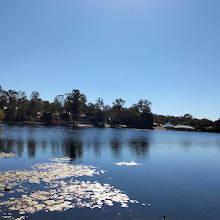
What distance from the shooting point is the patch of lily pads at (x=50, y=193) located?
15273 millimetres

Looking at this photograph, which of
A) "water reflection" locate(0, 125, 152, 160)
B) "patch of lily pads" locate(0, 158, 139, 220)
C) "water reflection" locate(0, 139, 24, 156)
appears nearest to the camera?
"patch of lily pads" locate(0, 158, 139, 220)

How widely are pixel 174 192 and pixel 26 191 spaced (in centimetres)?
1459

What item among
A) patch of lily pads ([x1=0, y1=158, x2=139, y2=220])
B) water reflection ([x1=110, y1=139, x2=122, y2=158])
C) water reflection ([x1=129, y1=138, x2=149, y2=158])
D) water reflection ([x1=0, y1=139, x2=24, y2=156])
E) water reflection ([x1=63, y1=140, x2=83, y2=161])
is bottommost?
water reflection ([x1=129, y1=138, x2=149, y2=158])

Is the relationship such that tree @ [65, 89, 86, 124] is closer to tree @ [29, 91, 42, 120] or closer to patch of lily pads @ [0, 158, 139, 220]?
tree @ [29, 91, 42, 120]

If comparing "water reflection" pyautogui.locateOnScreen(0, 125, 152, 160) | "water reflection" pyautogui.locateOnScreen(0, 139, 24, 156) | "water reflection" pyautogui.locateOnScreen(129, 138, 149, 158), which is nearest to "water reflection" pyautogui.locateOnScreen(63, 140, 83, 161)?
"water reflection" pyautogui.locateOnScreen(0, 125, 152, 160)

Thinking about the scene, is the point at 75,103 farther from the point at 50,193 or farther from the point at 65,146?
the point at 50,193

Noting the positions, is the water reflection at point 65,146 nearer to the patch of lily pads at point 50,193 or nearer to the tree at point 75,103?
the patch of lily pads at point 50,193

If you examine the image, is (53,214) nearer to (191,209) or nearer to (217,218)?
(191,209)

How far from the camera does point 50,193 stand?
Result: 58.9 ft

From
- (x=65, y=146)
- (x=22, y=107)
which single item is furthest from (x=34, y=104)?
(x=65, y=146)

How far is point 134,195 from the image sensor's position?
63.4 ft

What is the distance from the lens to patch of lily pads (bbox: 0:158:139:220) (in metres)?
15.3

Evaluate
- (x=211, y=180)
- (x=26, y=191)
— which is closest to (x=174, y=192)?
(x=211, y=180)

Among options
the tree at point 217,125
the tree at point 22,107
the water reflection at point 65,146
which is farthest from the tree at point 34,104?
the tree at point 217,125
